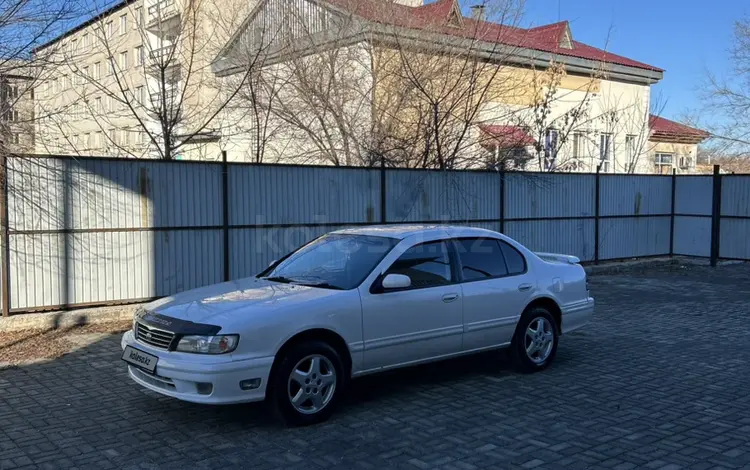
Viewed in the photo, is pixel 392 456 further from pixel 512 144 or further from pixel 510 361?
pixel 512 144

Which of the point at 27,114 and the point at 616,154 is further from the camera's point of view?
the point at 616,154

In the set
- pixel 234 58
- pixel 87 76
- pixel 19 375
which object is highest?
pixel 234 58

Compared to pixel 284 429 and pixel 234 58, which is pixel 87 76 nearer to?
pixel 234 58

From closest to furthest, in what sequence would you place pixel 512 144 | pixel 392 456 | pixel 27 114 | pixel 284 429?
pixel 392 456, pixel 284 429, pixel 27 114, pixel 512 144

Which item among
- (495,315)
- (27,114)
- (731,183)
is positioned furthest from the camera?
(731,183)

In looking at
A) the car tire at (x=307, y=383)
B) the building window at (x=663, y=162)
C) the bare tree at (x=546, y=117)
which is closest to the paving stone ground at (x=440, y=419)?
the car tire at (x=307, y=383)

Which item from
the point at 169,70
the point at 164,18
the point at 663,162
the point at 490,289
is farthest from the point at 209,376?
the point at 663,162

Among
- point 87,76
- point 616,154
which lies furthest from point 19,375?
point 616,154

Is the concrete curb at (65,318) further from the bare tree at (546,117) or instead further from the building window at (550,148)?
the building window at (550,148)

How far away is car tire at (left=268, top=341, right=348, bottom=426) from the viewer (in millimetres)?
5121

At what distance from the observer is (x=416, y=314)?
5.98 metres

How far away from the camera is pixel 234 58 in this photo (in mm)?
15312

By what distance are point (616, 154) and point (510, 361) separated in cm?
2471

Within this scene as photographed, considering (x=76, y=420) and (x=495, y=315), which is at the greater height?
(x=495, y=315)
